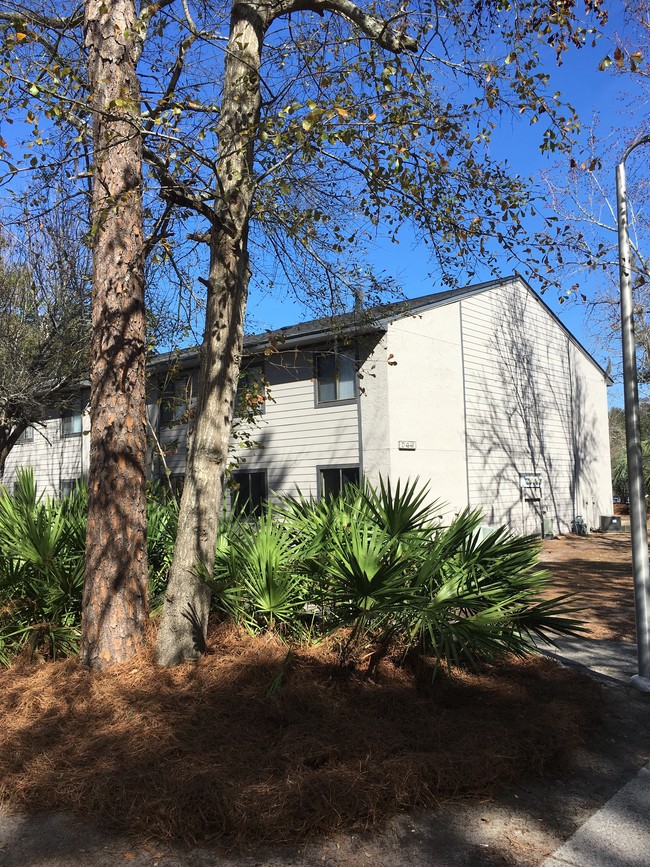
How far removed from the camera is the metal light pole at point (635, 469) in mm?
6367

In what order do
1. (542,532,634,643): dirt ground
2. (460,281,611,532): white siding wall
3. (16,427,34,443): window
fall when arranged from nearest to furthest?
(542,532,634,643): dirt ground < (460,281,611,532): white siding wall < (16,427,34,443): window

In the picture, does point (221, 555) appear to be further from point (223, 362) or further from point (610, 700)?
point (610, 700)

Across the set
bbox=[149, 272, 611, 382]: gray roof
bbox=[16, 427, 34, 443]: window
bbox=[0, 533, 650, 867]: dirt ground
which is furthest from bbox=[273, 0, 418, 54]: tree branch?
bbox=[16, 427, 34, 443]: window

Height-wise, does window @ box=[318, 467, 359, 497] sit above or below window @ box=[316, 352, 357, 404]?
below

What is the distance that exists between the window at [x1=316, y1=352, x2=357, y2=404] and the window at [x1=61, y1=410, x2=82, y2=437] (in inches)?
397

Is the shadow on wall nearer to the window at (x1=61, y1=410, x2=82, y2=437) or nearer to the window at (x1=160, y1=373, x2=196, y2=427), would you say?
the window at (x1=160, y1=373, x2=196, y2=427)

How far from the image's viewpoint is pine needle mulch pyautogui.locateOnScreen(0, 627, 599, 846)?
12.6ft

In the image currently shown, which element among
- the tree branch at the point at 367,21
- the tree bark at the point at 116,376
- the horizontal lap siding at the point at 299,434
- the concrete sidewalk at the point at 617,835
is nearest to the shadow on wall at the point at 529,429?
the horizontal lap siding at the point at 299,434

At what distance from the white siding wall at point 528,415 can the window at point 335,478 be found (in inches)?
136

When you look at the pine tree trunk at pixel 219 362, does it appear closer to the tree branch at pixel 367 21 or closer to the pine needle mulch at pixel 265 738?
the pine needle mulch at pixel 265 738

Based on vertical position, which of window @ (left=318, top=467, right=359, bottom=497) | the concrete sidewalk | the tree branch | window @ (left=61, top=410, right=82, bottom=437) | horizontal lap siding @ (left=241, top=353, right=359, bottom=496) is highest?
the tree branch

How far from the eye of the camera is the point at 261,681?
210 inches

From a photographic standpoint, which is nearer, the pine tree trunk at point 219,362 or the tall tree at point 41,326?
the pine tree trunk at point 219,362

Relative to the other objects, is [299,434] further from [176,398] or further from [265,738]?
[265,738]
